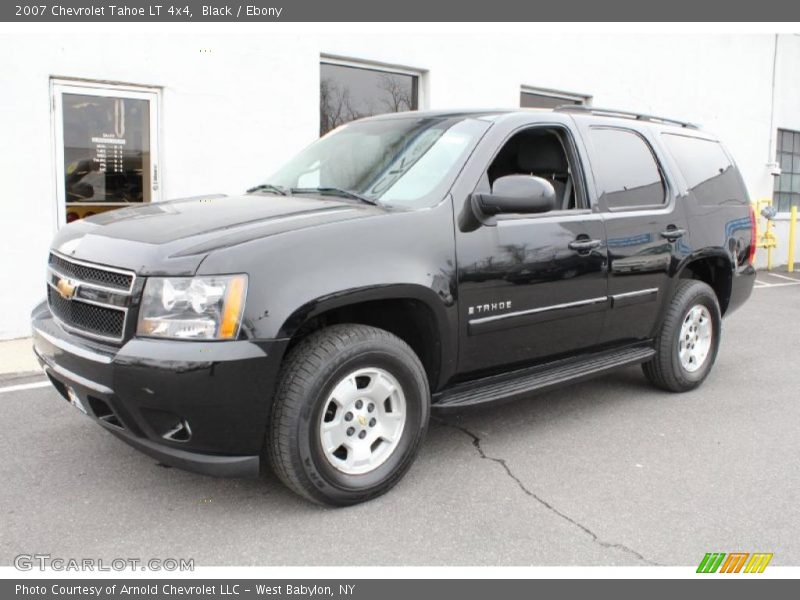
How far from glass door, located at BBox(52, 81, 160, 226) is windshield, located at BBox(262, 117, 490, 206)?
3343mm

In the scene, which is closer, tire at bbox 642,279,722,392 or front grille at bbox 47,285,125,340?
front grille at bbox 47,285,125,340

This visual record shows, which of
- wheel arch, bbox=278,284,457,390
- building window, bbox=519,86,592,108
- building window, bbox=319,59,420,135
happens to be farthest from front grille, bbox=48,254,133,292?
building window, bbox=519,86,592,108

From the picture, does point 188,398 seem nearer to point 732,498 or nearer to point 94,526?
point 94,526

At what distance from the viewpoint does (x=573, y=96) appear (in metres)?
11.4

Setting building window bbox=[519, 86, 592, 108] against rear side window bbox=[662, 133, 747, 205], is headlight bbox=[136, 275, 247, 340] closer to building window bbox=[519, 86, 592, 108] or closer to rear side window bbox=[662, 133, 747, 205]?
rear side window bbox=[662, 133, 747, 205]

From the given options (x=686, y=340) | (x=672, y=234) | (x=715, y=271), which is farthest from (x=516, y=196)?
(x=715, y=271)

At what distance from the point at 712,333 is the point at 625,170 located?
1557mm

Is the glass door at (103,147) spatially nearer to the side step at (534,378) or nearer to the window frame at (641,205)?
the window frame at (641,205)

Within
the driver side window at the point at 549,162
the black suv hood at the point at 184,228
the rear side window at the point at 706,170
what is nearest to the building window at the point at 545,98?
the rear side window at the point at 706,170

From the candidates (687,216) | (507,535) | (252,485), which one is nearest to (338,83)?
(687,216)

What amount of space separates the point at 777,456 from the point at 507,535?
193 centimetres

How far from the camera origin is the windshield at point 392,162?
12.6ft

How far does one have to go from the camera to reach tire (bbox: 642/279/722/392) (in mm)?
5098

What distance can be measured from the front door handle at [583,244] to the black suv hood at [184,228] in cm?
125
